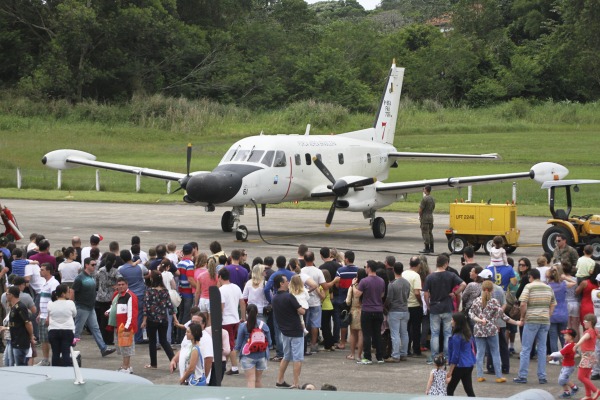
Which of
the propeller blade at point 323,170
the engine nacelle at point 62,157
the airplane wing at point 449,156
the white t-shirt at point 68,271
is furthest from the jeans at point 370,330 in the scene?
the engine nacelle at point 62,157

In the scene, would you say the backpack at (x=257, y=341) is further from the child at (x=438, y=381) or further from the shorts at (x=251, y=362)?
the child at (x=438, y=381)

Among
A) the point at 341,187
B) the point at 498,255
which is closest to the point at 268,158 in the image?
the point at 341,187

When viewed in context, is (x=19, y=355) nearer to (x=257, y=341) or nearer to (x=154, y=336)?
(x=154, y=336)

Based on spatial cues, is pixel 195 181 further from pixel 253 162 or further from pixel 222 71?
pixel 222 71

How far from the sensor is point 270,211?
38188 millimetres

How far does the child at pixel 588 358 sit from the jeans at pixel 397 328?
3014 mm

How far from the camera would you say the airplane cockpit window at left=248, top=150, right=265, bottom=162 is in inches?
1150

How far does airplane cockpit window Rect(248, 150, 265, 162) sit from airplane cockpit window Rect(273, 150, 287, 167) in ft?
1.50

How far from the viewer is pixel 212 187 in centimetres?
2716

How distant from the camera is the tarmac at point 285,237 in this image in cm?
1430

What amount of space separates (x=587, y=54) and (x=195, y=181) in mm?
60463

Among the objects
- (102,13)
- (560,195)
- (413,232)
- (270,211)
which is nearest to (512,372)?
(413,232)

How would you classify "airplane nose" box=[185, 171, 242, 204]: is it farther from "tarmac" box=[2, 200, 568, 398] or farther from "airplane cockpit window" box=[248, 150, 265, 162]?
"airplane cockpit window" box=[248, 150, 265, 162]

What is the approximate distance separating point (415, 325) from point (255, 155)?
14362mm
